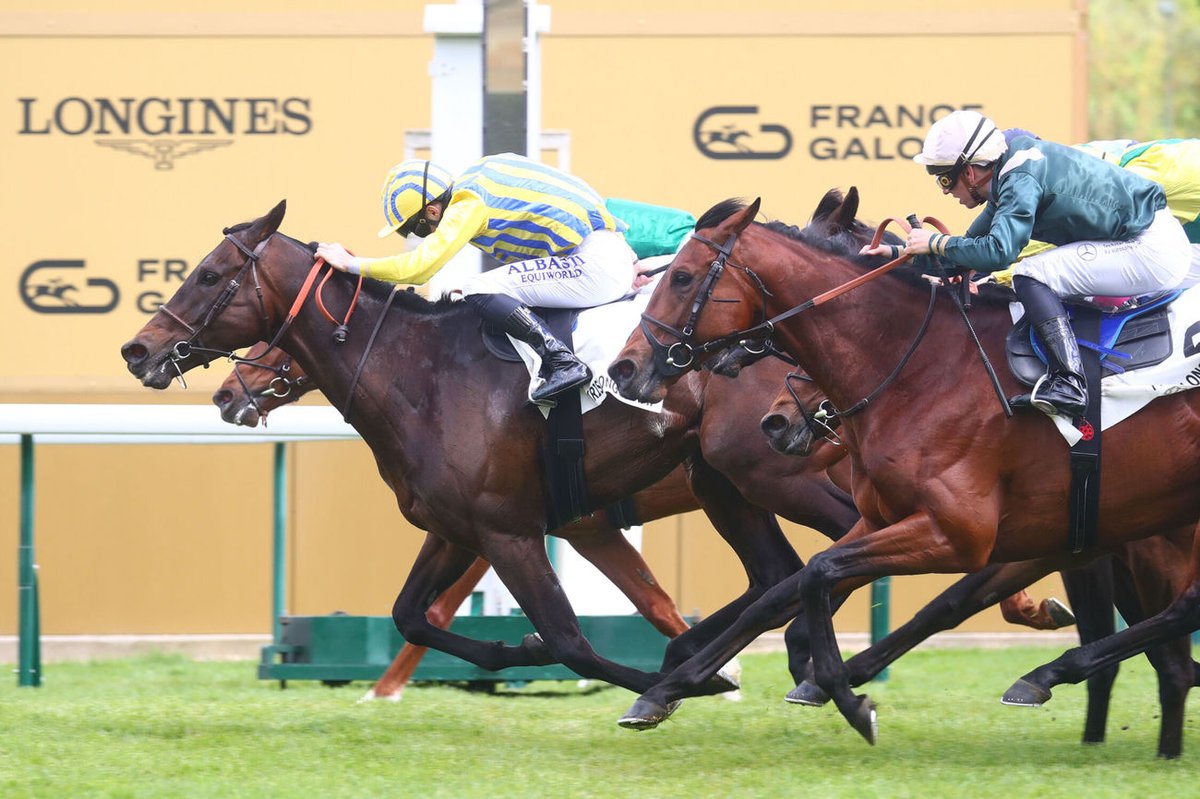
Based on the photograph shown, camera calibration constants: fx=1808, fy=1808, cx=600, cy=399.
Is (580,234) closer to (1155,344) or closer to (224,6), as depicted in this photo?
(1155,344)

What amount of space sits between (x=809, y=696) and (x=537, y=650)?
109 centimetres

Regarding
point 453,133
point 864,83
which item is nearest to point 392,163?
point 453,133

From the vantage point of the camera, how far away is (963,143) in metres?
5.98

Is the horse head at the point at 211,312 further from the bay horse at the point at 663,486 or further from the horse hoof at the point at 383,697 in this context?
the horse hoof at the point at 383,697

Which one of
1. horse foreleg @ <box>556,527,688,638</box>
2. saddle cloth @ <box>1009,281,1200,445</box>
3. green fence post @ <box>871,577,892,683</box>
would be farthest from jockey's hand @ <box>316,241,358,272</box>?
green fence post @ <box>871,577,892,683</box>

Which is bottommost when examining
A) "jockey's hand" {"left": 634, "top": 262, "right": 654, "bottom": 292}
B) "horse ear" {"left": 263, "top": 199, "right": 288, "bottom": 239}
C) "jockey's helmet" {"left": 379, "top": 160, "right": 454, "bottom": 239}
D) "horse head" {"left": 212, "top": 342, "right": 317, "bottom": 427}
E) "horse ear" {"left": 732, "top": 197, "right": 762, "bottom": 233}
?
"horse head" {"left": 212, "top": 342, "right": 317, "bottom": 427}

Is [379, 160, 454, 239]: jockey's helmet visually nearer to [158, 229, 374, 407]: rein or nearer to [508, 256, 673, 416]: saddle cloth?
[158, 229, 374, 407]: rein

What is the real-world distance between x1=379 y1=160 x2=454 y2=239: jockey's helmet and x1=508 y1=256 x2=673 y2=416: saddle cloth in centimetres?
66

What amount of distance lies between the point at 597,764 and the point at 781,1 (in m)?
5.16

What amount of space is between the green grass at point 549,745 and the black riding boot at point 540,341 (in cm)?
131

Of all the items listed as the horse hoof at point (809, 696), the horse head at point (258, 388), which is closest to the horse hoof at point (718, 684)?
the horse hoof at point (809, 696)

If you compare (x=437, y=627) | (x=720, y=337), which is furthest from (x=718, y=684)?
(x=720, y=337)

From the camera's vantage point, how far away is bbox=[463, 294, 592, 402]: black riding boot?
650 centimetres

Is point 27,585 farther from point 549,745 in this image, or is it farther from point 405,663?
point 549,745
